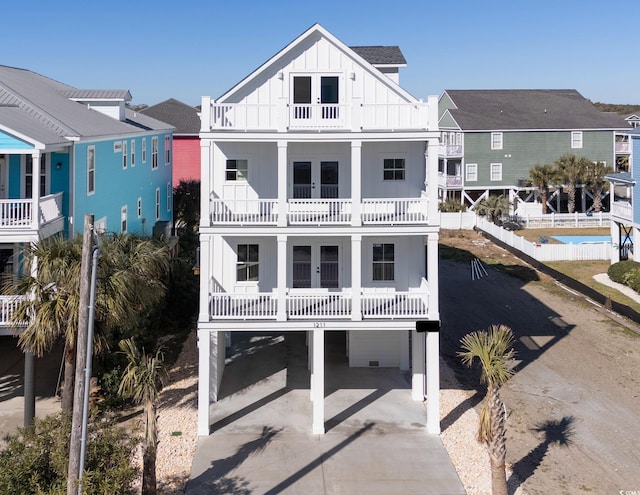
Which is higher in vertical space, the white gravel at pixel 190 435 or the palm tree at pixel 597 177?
the palm tree at pixel 597 177

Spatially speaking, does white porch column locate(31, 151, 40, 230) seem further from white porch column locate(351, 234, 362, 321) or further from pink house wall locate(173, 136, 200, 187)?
pink house wall locate(173, 136, 200, 187)

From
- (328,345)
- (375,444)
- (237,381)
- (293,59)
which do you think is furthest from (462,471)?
(293,59)

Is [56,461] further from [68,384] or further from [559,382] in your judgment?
[559,382]

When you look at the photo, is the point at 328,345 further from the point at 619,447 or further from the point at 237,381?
the point at 619,447

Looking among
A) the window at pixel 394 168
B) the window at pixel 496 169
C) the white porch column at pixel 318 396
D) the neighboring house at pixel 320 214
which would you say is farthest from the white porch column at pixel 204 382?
the window at pixel 496 169

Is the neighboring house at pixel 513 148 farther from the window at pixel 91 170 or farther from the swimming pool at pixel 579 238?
the window at pixel 91 170

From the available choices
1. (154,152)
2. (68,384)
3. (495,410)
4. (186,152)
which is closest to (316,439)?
(495,410)

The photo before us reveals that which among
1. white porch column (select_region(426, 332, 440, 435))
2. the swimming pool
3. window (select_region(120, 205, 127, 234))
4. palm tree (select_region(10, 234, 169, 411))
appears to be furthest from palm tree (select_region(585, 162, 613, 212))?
palm tree (select_region(10, 234, 169, 411))
